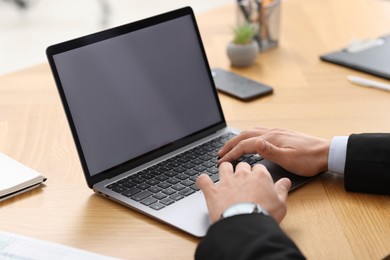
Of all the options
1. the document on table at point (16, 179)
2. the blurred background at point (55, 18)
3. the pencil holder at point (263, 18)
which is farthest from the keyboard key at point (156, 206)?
the blurred background at point (55, 18)

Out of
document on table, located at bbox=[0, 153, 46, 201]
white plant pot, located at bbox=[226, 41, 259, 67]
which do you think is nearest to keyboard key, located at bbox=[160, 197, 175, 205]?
document on table, located at bbox=[0, 153, 46, 201]

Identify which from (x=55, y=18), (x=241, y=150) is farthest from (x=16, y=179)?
(x=55, y=18)

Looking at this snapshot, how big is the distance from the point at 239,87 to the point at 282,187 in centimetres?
57

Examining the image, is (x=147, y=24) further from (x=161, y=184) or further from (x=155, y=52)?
(x=161, y=184)

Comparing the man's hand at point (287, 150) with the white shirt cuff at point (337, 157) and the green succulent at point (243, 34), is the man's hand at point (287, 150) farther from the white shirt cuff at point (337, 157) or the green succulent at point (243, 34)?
the green succulent at point (243, 34)

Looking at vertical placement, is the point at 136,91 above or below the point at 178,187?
above

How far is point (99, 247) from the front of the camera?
1027 millimetres

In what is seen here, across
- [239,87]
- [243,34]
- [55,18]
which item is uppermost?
[55,18]

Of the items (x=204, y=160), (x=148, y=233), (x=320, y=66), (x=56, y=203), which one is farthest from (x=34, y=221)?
(x=320, y=66)

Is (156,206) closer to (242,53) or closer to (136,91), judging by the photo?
(136,91)

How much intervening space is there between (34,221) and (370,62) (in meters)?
1.06

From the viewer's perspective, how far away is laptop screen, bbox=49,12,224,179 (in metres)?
1.18

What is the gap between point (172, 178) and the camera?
1197 mm

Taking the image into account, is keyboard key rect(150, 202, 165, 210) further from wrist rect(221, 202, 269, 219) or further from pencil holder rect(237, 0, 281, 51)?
pencil holder rect(237, 0, 281, 51)
